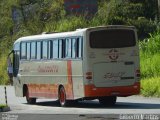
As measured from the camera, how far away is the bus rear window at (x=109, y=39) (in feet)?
82.5

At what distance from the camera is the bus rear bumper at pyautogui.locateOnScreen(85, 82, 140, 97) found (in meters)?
24.7

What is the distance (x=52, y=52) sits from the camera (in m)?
27.7

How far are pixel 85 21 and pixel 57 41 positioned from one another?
71.6ft

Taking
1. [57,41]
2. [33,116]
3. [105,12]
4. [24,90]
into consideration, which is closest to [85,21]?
[105,12]

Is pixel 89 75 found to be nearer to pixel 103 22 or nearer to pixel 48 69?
pixel 48 69

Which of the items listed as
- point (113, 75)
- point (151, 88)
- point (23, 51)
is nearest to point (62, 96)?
point (113, 75)

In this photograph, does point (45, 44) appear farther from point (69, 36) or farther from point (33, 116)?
point (33, 116)

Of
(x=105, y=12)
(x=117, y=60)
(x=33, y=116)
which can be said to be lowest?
(x=33, y=116)

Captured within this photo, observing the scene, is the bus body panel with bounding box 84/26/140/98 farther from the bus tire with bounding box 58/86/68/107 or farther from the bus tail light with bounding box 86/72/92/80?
the bus tire with bounding box 58/86/68/107

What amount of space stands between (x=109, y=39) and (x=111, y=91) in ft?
6.81

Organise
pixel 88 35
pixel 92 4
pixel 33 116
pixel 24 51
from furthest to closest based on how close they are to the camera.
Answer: pixel 92 4, pixel 24 51, pixel 88 35, pixel 33 116

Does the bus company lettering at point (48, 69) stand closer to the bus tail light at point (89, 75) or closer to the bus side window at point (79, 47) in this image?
the bus side window at point (79, 47)

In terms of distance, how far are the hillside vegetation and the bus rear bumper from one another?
442 cm

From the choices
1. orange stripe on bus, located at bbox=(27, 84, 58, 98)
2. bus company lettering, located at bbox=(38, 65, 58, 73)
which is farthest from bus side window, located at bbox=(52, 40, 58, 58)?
orange stripe on bus, located at bbox=(27, 84, 58, 98)
